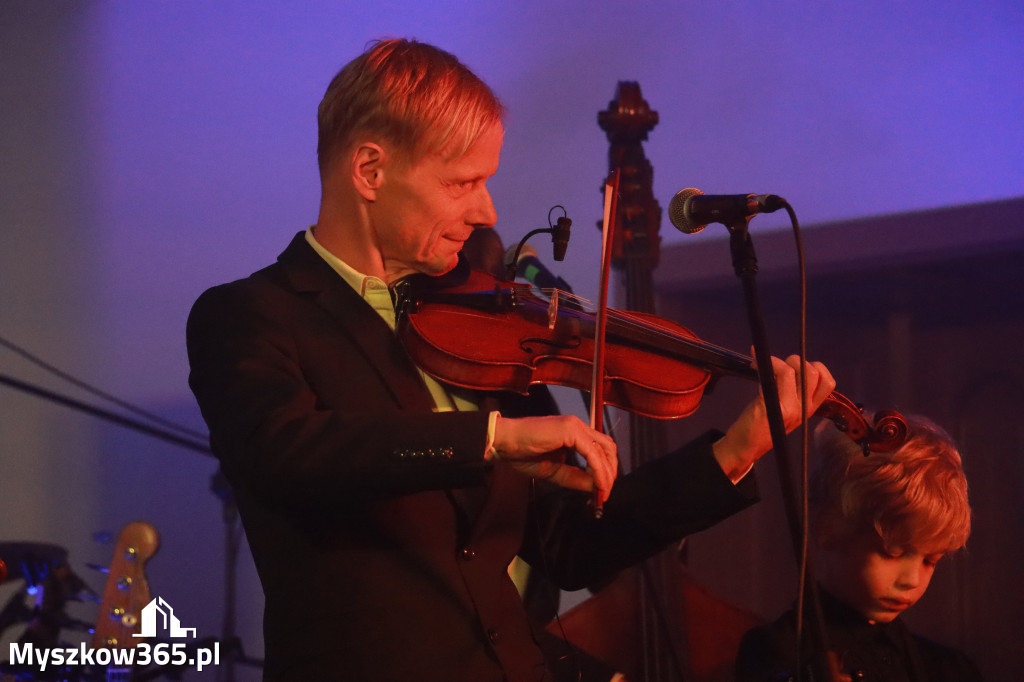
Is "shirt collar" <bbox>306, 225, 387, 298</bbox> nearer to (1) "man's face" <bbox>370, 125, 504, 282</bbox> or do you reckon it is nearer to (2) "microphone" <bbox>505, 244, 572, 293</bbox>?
(1) "man's face" <bbox>370, 125, 504, 282</bbox>

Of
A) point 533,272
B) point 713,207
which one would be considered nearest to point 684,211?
point 713,207

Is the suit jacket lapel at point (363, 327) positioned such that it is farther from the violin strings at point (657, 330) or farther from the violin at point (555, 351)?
the violin strings at point (657, 330)

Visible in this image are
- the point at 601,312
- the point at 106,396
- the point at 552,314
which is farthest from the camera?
the point at 106,396

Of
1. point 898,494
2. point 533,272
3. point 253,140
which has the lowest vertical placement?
point 898,494

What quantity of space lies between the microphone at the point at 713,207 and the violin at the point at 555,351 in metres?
0.27

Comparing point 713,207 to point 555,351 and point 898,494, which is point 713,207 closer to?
point 555,351

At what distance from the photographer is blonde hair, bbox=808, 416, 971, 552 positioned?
1.67m

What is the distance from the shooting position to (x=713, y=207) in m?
1.22

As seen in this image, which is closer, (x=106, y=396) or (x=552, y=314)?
(x=552, y=314)

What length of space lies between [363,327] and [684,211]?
48cm

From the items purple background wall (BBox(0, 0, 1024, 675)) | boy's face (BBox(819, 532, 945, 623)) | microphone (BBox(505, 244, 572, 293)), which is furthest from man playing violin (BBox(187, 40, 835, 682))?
purple background wall (BBox(0, 0, 1024, 675))

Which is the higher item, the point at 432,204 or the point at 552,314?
the point at 432,204

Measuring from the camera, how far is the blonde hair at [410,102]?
1311 mm

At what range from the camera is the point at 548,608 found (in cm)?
211
